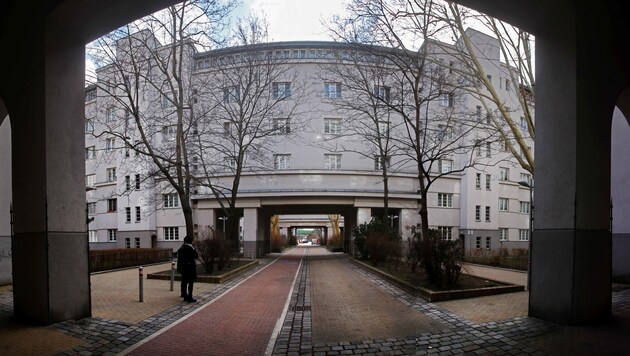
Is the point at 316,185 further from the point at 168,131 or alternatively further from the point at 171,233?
the point at 171,233

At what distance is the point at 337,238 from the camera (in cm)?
5853

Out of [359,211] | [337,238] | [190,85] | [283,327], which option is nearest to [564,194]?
[283,327]

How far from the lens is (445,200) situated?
41750 millimetres

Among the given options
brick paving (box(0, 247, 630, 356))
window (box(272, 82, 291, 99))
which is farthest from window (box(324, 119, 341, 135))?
brick paving (box(0, 247, 630, 356))

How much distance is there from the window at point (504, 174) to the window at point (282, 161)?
84.2 feet

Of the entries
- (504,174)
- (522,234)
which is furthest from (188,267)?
(522,234)

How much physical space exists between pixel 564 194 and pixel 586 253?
1137 mm

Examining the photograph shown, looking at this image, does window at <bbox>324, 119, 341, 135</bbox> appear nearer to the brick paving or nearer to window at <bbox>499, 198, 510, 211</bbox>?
window at <bbox>499, 198, 510, 211</bbox>

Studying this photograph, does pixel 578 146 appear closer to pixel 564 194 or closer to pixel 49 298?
pixel 564 194

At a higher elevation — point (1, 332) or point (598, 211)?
point (598, 211)

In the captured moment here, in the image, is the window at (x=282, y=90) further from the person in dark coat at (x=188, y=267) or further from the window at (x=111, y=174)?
the window at (x=111, y=174)

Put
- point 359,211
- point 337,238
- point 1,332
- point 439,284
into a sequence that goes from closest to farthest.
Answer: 1. point 1,332
2. point 439,284
3. point 359,211
4. point 337,238

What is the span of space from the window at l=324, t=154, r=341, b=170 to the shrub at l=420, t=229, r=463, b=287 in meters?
25.9

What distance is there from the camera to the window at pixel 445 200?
41281 millimetres
